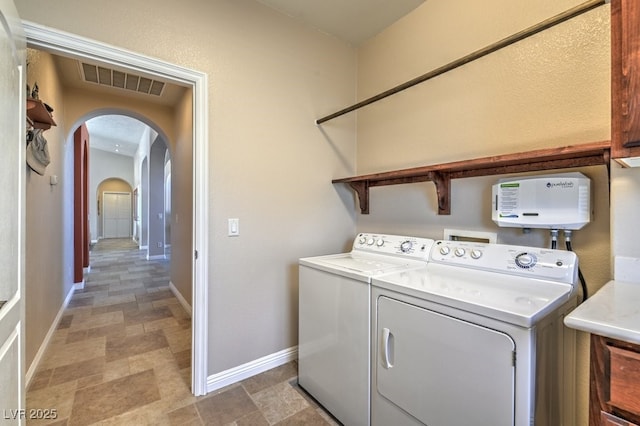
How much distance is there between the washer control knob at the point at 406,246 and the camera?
5.95 feet

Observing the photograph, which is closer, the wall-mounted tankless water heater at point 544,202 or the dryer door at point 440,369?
the dryer door at point 440,369

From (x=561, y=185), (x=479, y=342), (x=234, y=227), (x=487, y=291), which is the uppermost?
(x=561, y=185)

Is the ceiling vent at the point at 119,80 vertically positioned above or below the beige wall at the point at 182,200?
above

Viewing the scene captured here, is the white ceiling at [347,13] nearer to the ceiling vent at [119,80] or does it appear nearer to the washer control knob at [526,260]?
the ceiling vent at [119,80]

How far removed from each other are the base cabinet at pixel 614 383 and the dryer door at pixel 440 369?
229 millimetres

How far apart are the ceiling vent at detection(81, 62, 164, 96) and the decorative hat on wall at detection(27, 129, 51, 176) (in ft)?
3.46

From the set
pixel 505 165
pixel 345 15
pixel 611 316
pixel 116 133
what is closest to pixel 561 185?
pixel 505 165

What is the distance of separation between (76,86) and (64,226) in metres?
1.67

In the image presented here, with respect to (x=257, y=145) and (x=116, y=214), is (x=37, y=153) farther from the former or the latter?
(x=116, y=214)

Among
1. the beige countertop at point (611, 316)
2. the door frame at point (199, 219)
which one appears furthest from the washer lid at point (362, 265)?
the beige countertop at point (611, 316)

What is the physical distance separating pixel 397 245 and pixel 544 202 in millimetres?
819

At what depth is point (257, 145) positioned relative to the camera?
2.04m

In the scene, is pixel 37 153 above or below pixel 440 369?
above

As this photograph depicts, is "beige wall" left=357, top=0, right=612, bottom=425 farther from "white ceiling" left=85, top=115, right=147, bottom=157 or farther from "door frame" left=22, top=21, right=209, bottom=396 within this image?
"white ceiling" left=85, top=115, right=147, bottom=157
